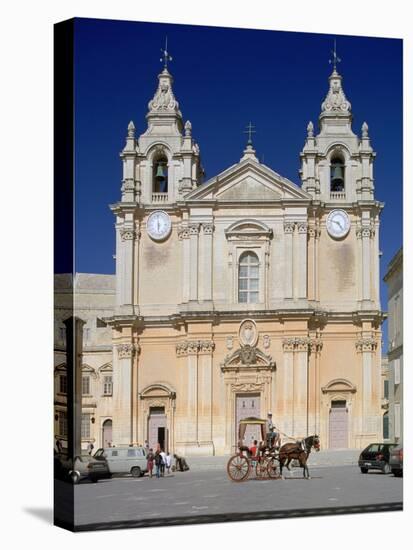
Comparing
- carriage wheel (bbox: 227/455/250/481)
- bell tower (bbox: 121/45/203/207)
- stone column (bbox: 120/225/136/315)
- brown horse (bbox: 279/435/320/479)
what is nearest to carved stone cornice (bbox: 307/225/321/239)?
bell tower (bbox: 121/45/203/207)

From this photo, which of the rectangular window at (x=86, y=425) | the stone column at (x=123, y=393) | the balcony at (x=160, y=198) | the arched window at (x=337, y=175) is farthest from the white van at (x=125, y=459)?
the arched window at (x=337, y=175)

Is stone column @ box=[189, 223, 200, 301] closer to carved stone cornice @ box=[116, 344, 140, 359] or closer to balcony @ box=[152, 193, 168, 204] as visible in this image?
balcony @ box=[152, 193, 168, 204]

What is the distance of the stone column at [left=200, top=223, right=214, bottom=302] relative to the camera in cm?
2119

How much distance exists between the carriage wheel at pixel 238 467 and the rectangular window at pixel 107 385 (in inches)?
88.9

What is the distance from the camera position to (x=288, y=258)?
71.1 feet

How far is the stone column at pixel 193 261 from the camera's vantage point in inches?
830

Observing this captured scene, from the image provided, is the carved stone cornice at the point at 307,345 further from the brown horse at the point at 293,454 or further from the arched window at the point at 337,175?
the arched window at the point at 337,175

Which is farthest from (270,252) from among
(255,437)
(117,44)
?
(117,44)

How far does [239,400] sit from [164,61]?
18.4 feet

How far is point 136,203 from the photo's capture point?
20.8 m

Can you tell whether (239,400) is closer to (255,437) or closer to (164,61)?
(255,437)

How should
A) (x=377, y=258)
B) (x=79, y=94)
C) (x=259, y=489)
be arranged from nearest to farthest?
1. (x=79, y=94)
2. (x=259, y=489)
3. (x=377, y=258)

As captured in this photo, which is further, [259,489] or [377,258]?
[377,258]

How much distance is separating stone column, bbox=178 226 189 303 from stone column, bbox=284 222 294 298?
1657mm
